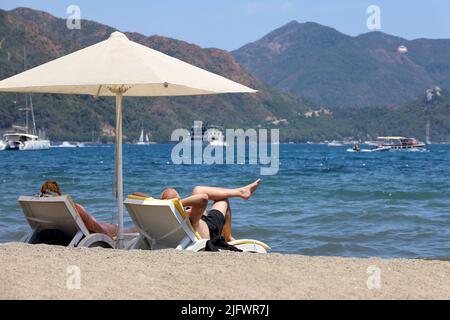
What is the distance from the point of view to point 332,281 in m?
5.14

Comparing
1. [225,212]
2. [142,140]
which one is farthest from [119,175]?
[142,140]

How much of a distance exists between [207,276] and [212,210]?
6.03 ft

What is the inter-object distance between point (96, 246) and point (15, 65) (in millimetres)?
106395

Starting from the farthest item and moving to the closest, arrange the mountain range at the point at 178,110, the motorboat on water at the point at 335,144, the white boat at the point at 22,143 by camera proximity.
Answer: the motorboat on water at the point at 335,144
the mountain range at the point at 178,110
the white boat at the point at 22,143

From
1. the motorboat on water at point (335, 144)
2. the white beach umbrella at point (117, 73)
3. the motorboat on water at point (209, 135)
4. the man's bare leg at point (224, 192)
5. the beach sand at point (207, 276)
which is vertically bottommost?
the motorboat on water at point (335, 144)

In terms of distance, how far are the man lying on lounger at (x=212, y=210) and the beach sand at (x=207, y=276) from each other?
478mm

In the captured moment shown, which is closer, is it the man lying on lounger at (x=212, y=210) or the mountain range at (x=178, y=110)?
the man lying on lounger at (x=212, y=210)

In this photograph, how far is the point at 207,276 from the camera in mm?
5219

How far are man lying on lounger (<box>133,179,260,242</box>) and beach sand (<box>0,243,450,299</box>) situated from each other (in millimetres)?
478

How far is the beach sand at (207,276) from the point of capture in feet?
15.4

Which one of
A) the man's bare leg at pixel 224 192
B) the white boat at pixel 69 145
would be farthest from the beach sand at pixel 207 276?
the white boat at pixel 69 145

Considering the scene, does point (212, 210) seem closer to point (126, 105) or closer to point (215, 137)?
point (215, 137)

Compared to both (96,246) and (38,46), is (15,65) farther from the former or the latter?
(96,246)

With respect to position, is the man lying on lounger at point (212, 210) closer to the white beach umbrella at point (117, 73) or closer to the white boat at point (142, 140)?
the white beach umbrella at point (117, 73)
